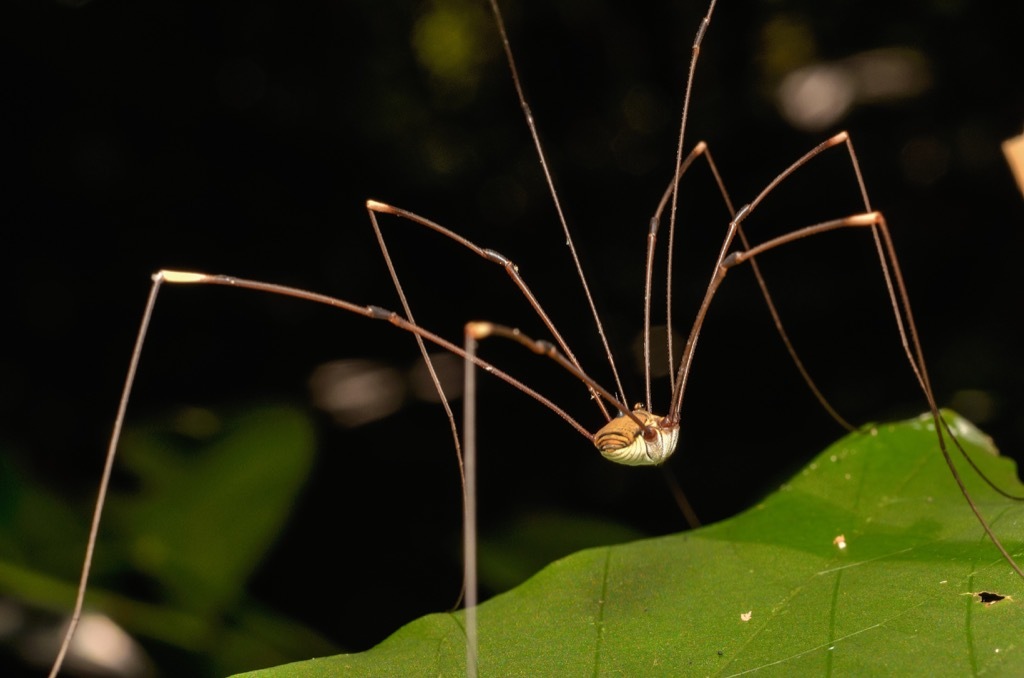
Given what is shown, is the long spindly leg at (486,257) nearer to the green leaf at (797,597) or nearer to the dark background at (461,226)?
the green leaf at (797,597)

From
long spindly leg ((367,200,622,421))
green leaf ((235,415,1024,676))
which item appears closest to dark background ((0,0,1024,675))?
long spindly leg ((367,200,622,421))

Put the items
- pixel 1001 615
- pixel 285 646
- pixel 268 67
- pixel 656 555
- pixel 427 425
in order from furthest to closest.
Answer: pixel 268 67 < pixel 427 425 < pixel 285 646 < pixel 656 555 < pixel 1001 615

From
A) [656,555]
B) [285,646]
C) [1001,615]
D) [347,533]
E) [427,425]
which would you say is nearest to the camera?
[1001,615]

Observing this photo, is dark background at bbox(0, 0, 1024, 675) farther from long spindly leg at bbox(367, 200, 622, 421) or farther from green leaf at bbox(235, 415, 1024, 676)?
green leaf at bbox(235, 415, 1024, 676)

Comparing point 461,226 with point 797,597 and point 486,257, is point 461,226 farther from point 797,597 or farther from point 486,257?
point 797,597

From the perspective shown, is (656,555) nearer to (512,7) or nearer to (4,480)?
(4,480)

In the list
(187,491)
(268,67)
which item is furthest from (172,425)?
(268,67)

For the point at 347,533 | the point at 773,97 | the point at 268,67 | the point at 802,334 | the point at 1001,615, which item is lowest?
the point at 347,533
